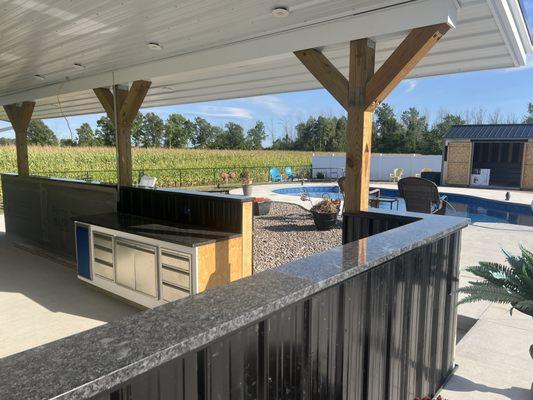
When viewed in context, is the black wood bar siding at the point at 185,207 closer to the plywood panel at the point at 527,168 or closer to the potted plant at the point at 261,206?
the potted plant at the point at 261,206

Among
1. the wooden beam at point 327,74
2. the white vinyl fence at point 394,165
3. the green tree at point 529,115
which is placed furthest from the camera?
the green tree at point 529,115

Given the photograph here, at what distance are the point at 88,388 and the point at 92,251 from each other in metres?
4.38

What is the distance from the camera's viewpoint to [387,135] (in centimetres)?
3347

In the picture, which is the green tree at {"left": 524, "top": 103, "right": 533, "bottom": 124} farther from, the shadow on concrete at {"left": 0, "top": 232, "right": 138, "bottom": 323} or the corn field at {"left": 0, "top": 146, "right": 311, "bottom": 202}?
the shadow on concrete at {"left": 0, "top": 232, "right": 138, "bottom": 323}

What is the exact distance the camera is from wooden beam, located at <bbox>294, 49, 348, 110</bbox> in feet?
9.71

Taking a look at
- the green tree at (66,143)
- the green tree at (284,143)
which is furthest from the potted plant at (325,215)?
the green tree at (284,143)

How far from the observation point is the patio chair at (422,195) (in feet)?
21.2

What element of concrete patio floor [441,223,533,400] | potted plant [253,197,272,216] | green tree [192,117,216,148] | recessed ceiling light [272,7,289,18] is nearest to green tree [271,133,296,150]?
green tree [192,117,216,148]

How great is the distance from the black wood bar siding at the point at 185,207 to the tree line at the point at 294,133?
1001 inches

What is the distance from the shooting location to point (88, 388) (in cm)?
67

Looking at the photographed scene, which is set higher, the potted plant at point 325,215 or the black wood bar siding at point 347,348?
the black wood bar siding at point 347,348

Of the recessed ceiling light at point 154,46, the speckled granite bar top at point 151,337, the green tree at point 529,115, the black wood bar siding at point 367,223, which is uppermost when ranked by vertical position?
the green tree at point 529,115

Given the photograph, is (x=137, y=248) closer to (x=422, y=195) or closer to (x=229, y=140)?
(x=422, y=195)

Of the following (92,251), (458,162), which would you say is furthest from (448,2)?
(458,162)
